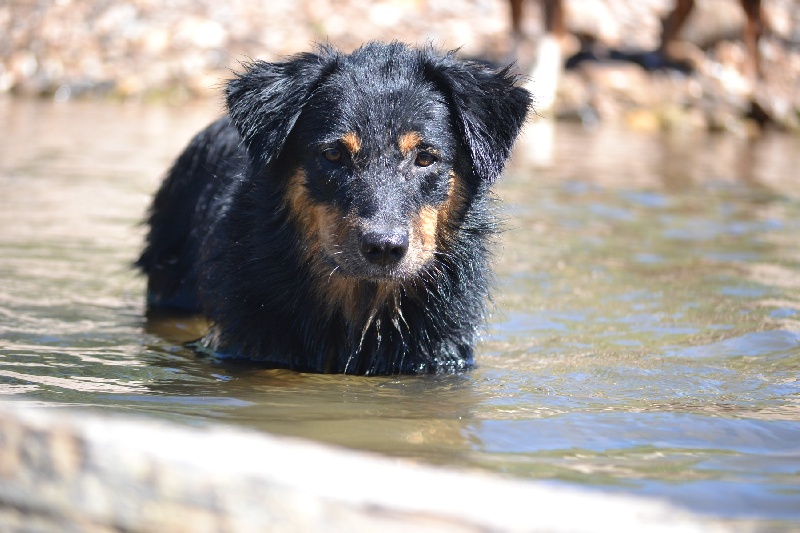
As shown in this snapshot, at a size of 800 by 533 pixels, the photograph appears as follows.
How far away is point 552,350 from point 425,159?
1529 millimetres

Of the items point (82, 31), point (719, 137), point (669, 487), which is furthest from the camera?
point (82, 31)

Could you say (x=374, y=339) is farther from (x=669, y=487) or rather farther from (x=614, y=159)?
(x=614, y=159)

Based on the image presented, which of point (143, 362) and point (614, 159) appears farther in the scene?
point (614, 159)

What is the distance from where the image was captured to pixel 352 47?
19016mm

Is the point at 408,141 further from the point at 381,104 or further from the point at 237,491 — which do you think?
the point at 237,491

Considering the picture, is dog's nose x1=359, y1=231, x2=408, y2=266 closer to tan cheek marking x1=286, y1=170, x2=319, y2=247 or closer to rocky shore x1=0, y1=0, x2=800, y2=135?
tan cheek marking x1=286, y1=170, x2=319, y2=247

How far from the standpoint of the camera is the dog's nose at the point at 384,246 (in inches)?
189

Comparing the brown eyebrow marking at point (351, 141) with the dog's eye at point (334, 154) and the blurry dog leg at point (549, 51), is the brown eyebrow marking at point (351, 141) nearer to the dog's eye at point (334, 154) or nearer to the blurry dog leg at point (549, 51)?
the dog's eye at point (334, 154)

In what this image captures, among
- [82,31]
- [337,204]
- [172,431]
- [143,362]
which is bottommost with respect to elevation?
[143,362]

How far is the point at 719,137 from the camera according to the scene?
18266 mm

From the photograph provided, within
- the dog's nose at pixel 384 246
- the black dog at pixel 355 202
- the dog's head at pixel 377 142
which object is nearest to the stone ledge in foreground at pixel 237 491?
the dog's nose at pixel 384 246

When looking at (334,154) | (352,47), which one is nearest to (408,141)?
(334,154)

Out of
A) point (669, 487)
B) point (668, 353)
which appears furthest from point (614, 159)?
point (669, 487)

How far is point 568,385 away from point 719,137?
14105 mm
